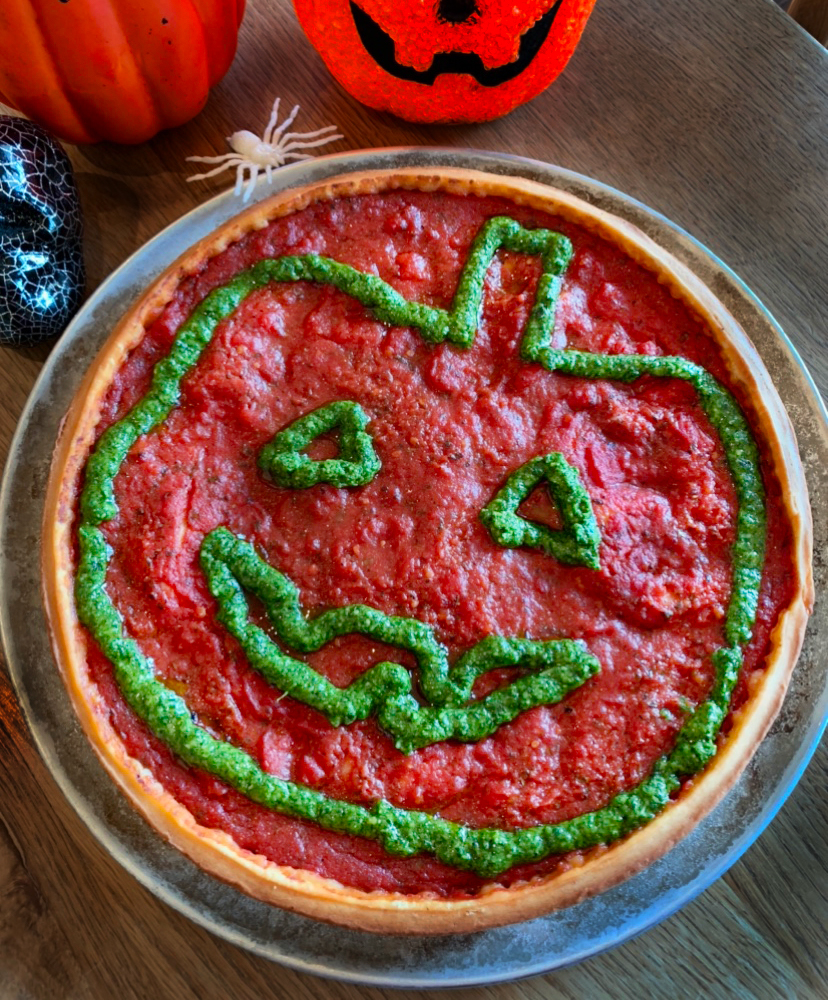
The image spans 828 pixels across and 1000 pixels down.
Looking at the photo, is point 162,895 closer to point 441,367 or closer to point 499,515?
point 499,515

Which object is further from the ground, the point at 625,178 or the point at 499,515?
the point at 625,178

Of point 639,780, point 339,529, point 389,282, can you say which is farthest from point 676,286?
point 639,780

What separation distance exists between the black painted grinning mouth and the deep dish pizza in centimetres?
25

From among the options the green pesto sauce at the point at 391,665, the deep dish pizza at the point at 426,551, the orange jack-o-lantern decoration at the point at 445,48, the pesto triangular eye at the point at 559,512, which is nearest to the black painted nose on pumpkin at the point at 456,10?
the orange jack-o-lantern decoration at the point at 445,48

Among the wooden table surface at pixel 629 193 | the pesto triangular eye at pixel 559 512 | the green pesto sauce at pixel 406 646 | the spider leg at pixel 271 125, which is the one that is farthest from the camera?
the spider leg at pixel 271 125

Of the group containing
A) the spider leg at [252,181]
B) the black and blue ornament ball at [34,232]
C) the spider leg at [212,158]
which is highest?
the spider leg at [212,158]

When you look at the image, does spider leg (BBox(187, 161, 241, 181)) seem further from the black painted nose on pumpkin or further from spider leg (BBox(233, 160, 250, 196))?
the black painted nose on pumpkin

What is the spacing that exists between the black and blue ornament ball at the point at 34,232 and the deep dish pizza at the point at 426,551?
262 mm

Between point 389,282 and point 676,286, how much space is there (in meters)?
0.74

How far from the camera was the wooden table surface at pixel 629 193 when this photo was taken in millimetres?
2268

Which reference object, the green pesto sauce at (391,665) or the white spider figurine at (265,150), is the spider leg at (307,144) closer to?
the white spider figurine at (265,150)

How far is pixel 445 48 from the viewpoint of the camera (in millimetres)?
2250

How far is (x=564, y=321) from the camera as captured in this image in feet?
7.70

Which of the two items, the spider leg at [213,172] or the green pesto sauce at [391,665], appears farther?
the spider leg at [213,172]
